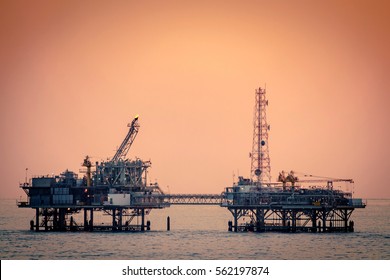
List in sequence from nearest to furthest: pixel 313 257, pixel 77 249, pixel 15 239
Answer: pixel 313 257 < pixel 77 249 < pixel 15 239

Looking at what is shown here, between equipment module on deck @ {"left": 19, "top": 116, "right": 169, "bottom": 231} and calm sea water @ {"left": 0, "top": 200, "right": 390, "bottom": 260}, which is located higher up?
equipment module on deck @ {"left": 19, "top": 116, "right": 169, "bottom": 231}

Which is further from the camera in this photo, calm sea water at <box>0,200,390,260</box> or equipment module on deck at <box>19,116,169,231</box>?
equipment module on deck at <box>19,116,169,231</box>

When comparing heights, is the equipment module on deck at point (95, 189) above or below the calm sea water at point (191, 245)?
above

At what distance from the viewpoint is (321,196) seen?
134 metres

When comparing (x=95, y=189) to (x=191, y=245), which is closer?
(x=191, y=245)
